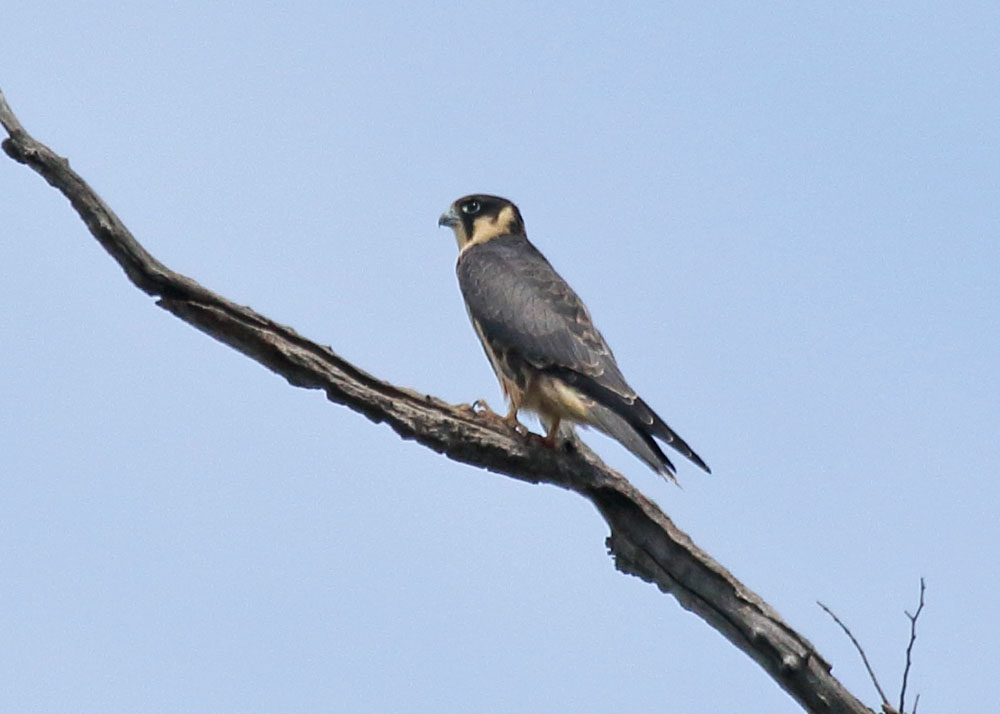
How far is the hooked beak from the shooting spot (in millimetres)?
6832

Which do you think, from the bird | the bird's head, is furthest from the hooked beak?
the bird

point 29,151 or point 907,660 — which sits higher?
point 29,151

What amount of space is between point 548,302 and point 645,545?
56.2 inches

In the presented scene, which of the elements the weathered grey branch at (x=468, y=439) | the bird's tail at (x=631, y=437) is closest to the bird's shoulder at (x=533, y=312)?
the bird's tail at (x=631, y=437)

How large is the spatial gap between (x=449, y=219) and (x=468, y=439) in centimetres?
256

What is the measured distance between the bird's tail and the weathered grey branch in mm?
208

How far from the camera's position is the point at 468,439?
176 inches

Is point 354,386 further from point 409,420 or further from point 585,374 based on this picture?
point 585,374

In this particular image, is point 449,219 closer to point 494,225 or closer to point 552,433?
point 494,225

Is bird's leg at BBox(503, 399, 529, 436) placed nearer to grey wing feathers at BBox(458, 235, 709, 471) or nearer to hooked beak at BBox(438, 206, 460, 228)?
grey wing feathers at BBox(458, 235, 709, 471)

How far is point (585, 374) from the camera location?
17.0 feet

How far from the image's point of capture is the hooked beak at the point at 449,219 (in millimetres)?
6832

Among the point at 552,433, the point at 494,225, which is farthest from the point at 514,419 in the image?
the point at 494,225

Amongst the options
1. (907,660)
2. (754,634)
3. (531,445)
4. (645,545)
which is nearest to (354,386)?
(531,445)
